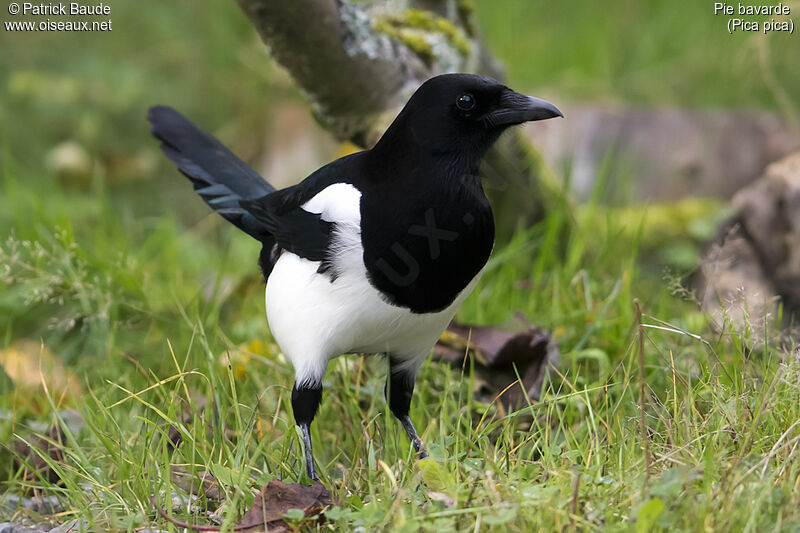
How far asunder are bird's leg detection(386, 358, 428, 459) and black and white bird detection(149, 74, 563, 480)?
0.04 metres

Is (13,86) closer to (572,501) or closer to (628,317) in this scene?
(628,317)

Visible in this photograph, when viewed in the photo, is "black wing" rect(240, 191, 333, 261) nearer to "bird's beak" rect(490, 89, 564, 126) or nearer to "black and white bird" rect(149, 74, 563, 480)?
"black and white bird" rect(149, 74, 563, 480)

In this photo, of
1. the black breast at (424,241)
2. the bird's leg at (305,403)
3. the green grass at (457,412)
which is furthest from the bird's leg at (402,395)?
the black breast at (424,241)

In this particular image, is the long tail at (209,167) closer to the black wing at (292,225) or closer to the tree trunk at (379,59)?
the black wing at (292,225)

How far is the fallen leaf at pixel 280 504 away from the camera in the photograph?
5.54ft

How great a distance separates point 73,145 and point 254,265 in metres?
1.83

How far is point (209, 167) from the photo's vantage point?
2.79 metres

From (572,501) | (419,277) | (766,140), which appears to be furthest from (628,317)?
(766,140)

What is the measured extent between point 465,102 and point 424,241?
353 millimetres

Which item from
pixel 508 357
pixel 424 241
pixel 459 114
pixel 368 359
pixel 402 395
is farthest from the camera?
pixel 368 359

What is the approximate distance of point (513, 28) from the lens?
5426 millimetres

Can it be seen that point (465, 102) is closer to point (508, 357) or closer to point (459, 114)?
point (459, 114)

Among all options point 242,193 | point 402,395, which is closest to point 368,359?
point 402,395

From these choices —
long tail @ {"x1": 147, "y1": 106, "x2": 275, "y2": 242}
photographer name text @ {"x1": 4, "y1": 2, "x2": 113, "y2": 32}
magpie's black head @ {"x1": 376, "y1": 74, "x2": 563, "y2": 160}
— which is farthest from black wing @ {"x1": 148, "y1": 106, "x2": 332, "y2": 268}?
photographer name text @ {"x1": 4, "y1": 2, "x2": 113, "y2": 32}
